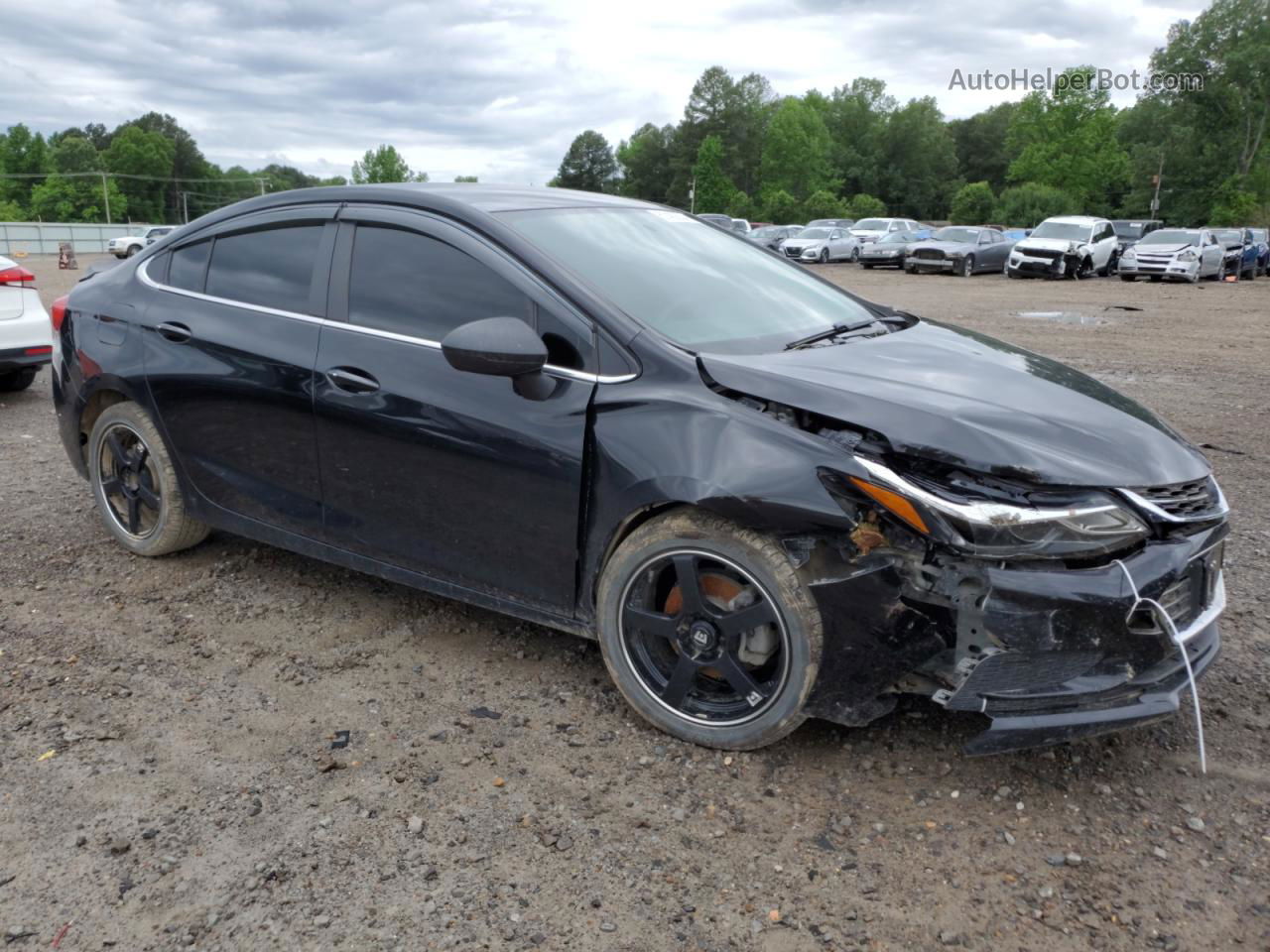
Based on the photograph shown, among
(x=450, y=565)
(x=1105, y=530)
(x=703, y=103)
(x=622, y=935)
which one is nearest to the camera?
(x=622, y=935)

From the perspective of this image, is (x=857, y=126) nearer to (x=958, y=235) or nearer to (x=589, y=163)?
(x=589, y=163)

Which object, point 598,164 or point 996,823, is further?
point 598,164

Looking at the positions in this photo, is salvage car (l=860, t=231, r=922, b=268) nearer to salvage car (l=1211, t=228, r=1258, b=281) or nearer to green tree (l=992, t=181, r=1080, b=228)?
salvage car (l=1211, t=228, r=1258, b=281)

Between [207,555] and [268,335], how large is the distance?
4.47 feet

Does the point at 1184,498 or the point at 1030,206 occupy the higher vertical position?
the point at 1030,206

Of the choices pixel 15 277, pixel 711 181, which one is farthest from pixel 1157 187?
pixel 15 277

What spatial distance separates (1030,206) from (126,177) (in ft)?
315

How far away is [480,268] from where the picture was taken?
11.5 ft

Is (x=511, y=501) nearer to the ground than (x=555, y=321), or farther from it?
nearer to the ground

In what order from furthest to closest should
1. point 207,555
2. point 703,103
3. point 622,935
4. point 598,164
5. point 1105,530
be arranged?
point 598,164 < point 703,103 < point 207,555 < point 1105,530 < point 622,935

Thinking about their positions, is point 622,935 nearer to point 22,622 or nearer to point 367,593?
point 367,593

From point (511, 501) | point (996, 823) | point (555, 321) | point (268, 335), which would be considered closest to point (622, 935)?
point (996, 823)

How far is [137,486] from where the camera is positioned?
464cm

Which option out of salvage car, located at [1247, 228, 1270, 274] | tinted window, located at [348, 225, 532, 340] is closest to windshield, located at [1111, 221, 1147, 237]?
salvage car, located at [1247, 228, 1270, 274]
